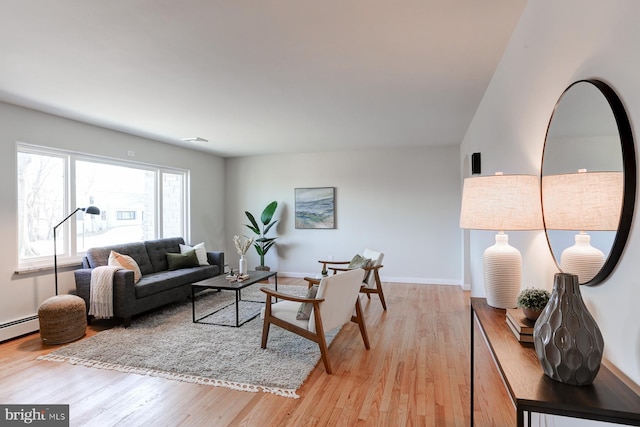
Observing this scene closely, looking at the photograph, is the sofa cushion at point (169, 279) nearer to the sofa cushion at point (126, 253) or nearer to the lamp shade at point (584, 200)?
the sofa cushion at point (126, 253)

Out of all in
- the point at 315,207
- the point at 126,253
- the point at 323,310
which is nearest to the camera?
the point at 323,310

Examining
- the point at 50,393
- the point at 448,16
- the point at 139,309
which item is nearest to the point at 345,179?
the point at 139,309

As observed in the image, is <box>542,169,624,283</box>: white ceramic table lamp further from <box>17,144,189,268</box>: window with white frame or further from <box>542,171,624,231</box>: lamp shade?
<box>17,144,189,268</box>: window with white frame

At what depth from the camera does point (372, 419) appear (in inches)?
82.5

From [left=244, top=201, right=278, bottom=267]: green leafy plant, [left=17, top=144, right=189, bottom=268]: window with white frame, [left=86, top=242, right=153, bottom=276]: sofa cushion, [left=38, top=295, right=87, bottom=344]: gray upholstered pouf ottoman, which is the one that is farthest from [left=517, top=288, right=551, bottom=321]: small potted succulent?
[left=244, top=201, right=278, bottom=267]: green leafy plant

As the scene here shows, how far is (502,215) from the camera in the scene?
1.57 m

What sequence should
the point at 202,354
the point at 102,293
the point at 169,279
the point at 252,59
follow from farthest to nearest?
the point at 169,279 < the point at 102,293 < the point at 202,354 < the point at 252,59

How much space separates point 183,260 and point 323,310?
3.02m

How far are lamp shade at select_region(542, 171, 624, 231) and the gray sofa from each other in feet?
12.9

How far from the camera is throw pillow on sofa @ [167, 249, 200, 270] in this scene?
4.95 meters

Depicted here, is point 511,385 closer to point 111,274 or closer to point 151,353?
point 151,353

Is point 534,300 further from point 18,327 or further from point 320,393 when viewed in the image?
point 18,327

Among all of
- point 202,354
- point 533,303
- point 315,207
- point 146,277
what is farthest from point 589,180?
point 315,207

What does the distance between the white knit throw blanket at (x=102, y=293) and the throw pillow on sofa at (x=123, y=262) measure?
22 centimetres
